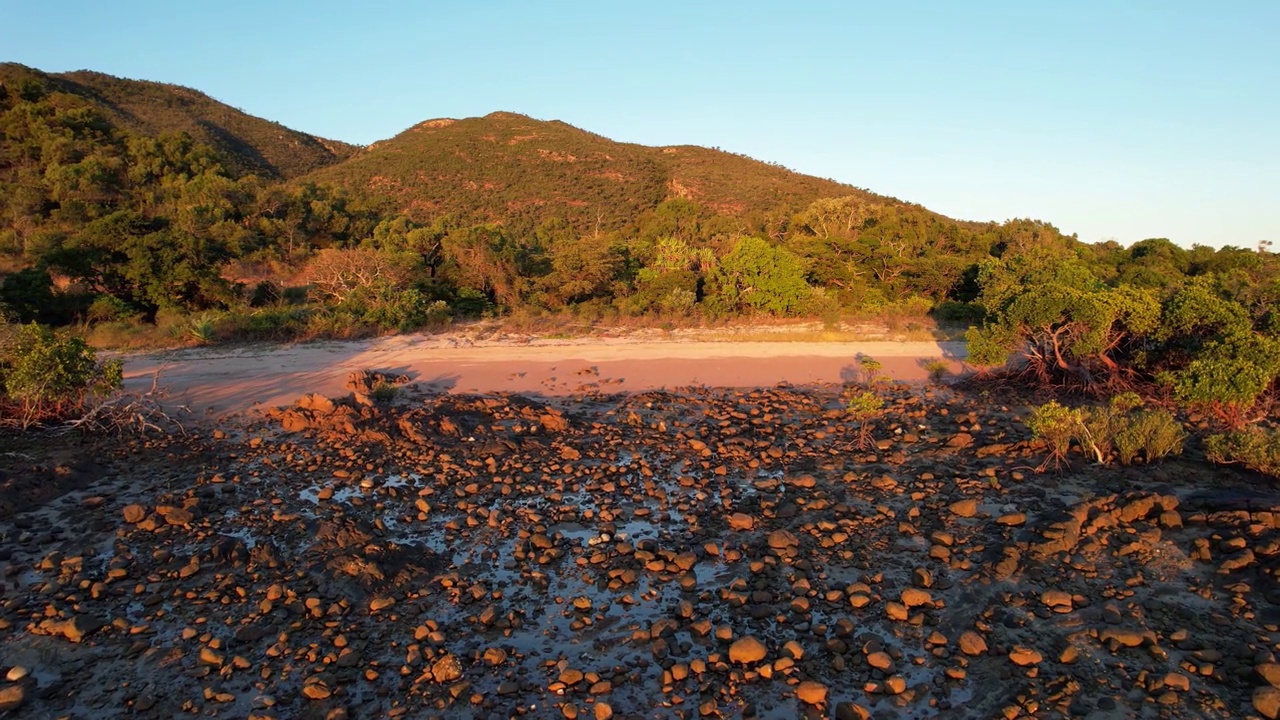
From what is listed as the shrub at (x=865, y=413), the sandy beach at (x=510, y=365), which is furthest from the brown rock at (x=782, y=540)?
the sandy beach at (x=510, y=365)

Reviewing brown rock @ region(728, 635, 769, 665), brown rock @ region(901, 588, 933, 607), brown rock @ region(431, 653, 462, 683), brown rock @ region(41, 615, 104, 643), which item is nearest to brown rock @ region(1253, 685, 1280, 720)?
brown rock @ region(901, 588, 933, 607)

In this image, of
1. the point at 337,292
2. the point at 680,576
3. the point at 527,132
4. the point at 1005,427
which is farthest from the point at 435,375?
the point at 527,132

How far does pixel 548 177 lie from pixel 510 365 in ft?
139

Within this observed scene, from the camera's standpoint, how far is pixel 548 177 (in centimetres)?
5475

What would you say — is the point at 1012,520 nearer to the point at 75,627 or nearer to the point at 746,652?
the point at 746,652

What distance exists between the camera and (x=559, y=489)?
8.53 metres

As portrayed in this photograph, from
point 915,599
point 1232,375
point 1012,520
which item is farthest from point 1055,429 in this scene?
point 915,599

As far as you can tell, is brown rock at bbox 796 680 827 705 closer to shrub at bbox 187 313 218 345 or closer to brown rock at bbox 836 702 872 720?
brown rock at bbox 836 702 872 720

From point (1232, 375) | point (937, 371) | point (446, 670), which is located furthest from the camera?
point (937, 371)

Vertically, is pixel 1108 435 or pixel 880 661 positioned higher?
pixel 1108 435

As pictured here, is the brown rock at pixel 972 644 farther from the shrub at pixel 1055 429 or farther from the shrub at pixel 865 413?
the shrub at pixel 865 413

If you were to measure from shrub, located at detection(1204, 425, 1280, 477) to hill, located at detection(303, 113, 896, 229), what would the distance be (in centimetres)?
3472

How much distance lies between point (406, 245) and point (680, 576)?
68.5 feet

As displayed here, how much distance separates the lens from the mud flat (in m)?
4.73
